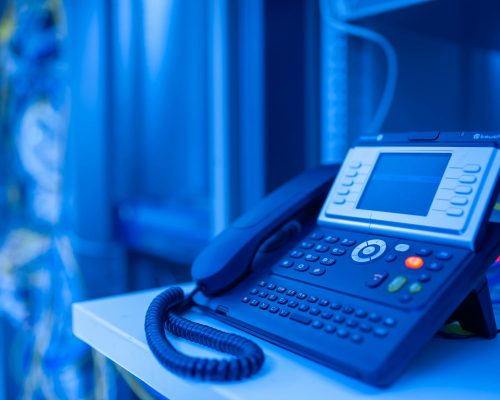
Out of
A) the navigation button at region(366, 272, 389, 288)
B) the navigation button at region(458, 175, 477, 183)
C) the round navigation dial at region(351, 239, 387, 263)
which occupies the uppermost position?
the navigation button at region(458, 175, 477, 183)

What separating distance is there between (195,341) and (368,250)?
0.18m

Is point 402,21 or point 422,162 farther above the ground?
point 402,21

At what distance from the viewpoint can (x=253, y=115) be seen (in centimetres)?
96

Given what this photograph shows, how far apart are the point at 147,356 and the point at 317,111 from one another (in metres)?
0.64

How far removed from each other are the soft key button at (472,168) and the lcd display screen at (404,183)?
2 centimetres

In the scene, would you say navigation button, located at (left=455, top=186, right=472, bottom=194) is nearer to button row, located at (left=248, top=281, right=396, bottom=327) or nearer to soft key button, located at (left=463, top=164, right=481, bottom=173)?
soft key button, located at (left=463, top=164, right=481, bottom=173)

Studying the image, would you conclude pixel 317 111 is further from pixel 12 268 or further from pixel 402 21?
pixel 12 268

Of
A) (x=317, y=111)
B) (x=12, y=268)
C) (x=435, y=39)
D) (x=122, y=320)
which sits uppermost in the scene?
(x=435, y=39)

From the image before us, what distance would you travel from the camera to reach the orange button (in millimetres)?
446

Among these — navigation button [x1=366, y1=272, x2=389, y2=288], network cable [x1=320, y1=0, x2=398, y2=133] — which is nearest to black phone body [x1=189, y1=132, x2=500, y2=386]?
navigation button [x1=366, y1=272, x2=389, y2=288]

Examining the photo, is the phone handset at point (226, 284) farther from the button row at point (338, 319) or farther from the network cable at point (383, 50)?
the network cable at point (383, 50)

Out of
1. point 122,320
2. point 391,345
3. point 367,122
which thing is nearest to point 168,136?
point 367,122

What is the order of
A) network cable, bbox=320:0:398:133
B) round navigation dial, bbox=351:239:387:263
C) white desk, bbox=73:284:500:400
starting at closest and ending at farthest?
white desk, bbox=73:284:500:400
round navigation dial, bbox=351:239:387:263
network cable, bbox=320:0:398:133

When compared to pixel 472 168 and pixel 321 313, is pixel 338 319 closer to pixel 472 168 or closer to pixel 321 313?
pixel 321 313
